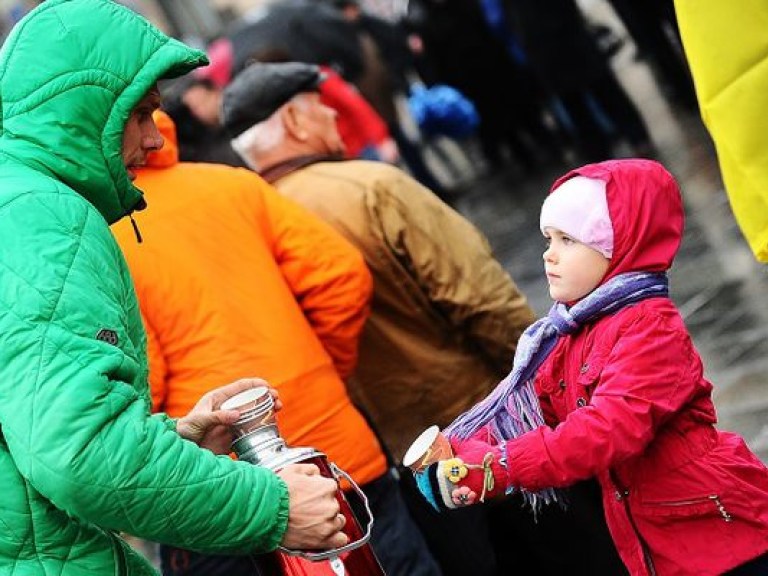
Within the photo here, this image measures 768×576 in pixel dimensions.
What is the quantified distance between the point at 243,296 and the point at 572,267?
36.3 inches

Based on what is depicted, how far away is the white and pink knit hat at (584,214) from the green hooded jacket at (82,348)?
2.70 feet

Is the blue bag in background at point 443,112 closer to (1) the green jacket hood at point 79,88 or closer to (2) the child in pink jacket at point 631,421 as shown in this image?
(2) the child in pink jacket at point 631,421

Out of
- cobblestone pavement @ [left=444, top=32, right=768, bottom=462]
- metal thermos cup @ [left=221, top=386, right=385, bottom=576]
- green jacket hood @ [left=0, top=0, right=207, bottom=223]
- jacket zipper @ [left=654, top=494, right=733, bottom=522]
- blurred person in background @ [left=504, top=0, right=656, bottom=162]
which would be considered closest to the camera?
green jacket hood @ [left=0, top=0, right=207, bottom=223]

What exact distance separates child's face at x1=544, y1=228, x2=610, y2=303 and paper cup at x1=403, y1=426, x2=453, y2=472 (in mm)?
406

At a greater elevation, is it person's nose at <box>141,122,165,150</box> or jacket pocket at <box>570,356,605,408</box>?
person's nose at <box>141,122,165,150</box>

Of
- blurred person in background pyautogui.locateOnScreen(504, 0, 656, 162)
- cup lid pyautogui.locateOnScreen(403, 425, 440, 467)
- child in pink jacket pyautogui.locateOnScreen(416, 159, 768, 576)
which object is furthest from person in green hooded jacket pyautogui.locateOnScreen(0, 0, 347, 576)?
blurred person in background pyautogui.locateOnScreen(504, 0, 656, 162)

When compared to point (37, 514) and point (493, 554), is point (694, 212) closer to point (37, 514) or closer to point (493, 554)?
point (493, 554)

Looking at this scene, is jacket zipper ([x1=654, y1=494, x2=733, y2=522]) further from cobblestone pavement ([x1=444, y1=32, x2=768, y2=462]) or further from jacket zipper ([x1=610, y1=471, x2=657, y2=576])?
cobblestone pavement ([x1=444, y1=32, x2=768, y2=462])

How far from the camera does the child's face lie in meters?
2.70

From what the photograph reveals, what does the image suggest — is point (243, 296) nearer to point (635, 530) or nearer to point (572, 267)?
point (572, 267)

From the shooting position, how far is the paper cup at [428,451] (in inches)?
100

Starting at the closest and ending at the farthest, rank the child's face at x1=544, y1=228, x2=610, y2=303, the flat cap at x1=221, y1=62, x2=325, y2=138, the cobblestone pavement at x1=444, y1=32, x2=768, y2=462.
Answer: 1. the child's face at x1=544, y1=228, x2=610, y2=303
2. the flat cap at x1=221, y1=62, x2=325, y2=138
3. the cobblestone pavement at x1=444, y1=32, x2=768, y2=462

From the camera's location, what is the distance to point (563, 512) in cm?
317

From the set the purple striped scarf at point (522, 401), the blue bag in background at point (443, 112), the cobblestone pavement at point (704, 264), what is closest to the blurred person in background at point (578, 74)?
the cobblestone pavement at point (704, 264)
